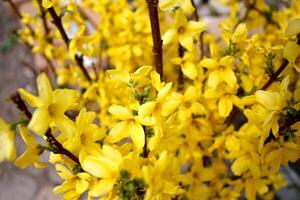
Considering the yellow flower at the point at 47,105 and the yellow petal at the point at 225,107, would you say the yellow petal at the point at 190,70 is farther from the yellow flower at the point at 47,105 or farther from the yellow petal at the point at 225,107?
the yellow flower at the point at 47,105

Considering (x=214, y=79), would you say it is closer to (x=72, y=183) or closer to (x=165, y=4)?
(x=165, y=4)

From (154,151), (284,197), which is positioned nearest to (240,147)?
(154,151)

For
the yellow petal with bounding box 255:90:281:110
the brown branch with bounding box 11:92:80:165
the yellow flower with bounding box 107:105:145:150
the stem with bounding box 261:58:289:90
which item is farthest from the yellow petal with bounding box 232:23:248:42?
the brown branch with bounding box 11:92:80:165

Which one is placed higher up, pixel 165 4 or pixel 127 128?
pixel 165 4

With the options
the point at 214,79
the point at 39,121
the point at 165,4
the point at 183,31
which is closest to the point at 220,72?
the point at 214,79

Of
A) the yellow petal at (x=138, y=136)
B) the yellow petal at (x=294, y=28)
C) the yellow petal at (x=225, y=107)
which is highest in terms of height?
the yellow petal at (x=294, y=28)

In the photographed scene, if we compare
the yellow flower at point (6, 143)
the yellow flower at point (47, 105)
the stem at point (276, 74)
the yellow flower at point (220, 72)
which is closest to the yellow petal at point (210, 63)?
the yellow flower at point (220, 72)

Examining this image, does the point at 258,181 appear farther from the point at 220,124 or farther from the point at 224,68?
the point at 224,68
